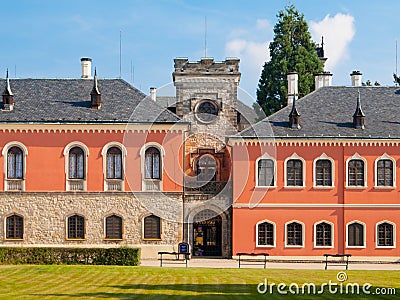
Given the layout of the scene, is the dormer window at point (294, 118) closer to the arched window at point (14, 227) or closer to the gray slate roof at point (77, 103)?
the gray slate roof at point (77, 103)

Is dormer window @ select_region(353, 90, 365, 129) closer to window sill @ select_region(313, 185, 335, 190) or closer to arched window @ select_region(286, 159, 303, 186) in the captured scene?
window sill @ select_region(313, 185, 335, 190)

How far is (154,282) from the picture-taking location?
28109mm

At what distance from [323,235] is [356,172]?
425 cm

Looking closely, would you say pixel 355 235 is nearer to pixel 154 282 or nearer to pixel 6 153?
pixel 6 153

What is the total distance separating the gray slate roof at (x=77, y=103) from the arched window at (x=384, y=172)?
1238cm

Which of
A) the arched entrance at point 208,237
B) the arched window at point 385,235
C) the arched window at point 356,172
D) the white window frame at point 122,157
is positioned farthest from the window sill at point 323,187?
the white window frame at point 122,157

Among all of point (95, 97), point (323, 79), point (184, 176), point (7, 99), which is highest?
point (323, 79)

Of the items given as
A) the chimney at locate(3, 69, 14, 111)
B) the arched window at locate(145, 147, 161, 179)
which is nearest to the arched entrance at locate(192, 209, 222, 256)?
the arched window at locate(145, 147, 161, 179)

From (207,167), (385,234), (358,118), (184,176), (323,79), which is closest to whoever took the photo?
(184,176)

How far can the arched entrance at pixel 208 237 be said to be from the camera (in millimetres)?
46938

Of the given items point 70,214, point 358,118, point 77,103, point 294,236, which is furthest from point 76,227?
point 358,118

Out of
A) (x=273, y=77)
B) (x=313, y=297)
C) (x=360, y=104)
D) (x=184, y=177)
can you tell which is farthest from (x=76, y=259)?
(x=273, y=77)

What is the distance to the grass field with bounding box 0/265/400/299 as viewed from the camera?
23.6m

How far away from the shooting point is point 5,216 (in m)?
44.8
